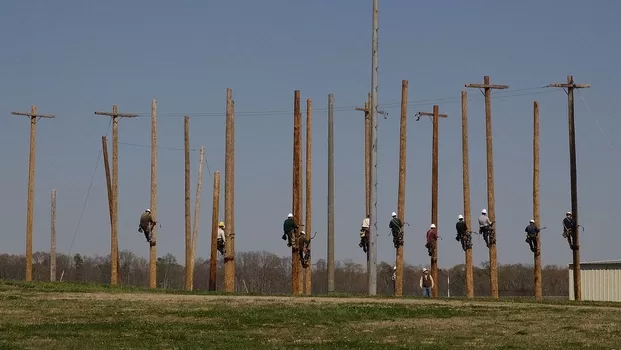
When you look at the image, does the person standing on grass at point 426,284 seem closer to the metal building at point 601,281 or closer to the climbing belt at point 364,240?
the climbing belt at point 364,240

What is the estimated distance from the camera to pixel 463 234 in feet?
183

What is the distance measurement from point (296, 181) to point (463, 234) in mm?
8096

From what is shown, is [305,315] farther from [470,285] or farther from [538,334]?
[470,285]

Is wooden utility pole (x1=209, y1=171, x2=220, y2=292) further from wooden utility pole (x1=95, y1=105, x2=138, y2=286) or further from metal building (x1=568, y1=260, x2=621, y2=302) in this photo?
metal building (x1=568, y1=260, x2=621, y2=302)

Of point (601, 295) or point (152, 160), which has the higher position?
point (152, 160)

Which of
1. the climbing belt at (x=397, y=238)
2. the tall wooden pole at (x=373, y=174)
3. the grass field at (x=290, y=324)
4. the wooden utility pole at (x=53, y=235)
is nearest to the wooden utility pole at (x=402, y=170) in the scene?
the climbing belt at (x=397, y=238)

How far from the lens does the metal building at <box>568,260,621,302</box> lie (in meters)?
73.4

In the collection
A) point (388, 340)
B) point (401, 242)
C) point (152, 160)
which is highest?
point (152, 160)

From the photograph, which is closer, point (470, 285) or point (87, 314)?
point (87, 314)

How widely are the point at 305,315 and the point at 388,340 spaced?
4.97 meters

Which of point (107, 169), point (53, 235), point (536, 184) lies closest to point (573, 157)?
point (536, 184)

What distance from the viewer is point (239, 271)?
129 meters

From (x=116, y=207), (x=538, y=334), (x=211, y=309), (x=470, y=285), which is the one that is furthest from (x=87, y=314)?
(x=116, y=207)

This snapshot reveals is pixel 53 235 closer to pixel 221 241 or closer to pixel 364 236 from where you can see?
pixel 221 241
